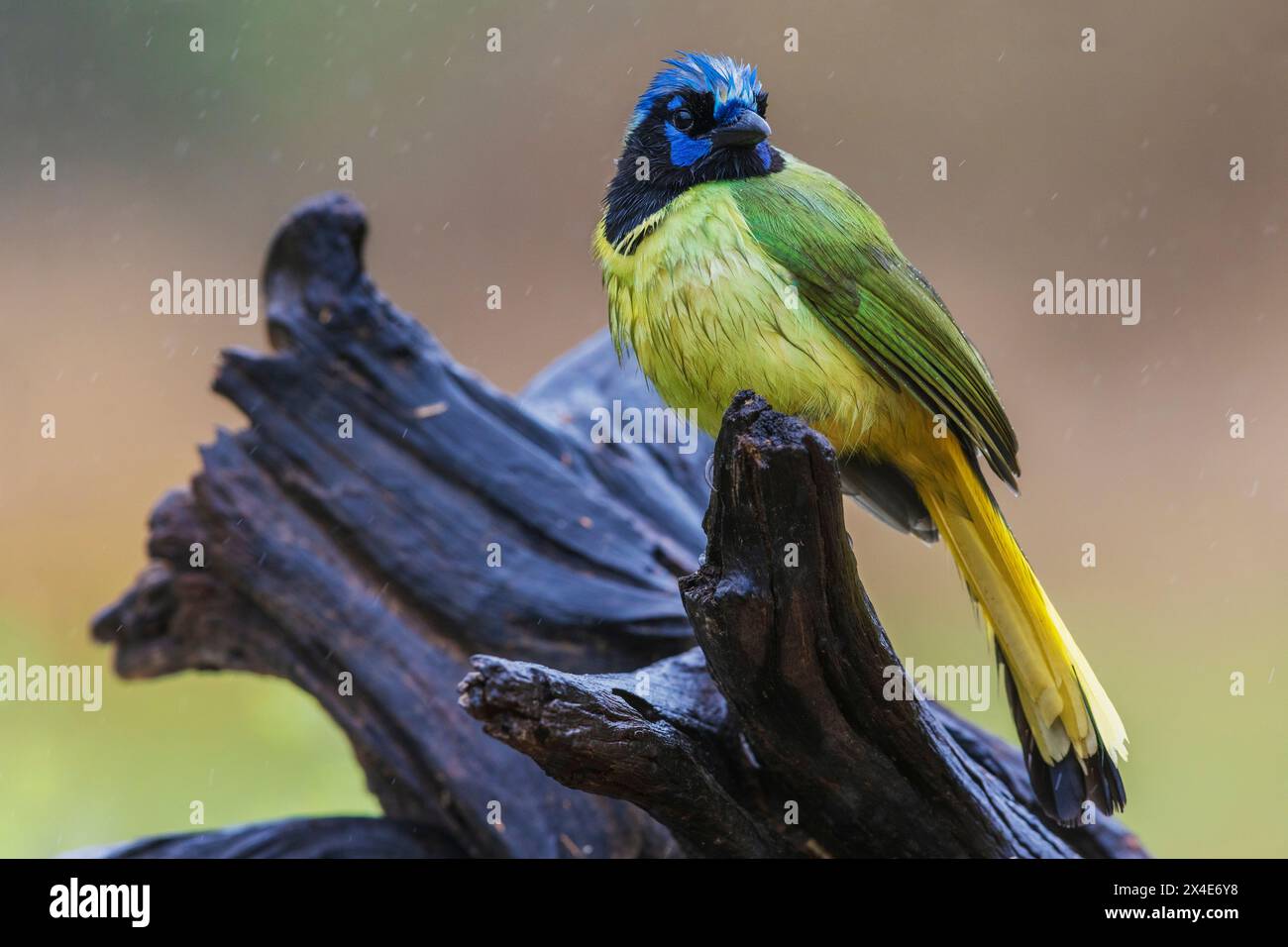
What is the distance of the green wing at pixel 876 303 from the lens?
2590mm

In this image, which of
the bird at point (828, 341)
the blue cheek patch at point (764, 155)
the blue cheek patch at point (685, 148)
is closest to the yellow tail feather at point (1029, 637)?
the bird at point (828, 341)

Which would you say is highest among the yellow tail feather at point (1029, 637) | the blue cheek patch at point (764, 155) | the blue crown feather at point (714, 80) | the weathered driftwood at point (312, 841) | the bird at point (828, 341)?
the blue crown feather at point (714, 80)

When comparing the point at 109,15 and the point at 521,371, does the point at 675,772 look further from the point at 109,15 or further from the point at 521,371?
the point at 109,15

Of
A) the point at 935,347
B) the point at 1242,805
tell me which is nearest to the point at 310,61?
the point at 935,347

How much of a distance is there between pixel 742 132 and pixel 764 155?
0.12m

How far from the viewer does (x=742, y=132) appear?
8.89 feet

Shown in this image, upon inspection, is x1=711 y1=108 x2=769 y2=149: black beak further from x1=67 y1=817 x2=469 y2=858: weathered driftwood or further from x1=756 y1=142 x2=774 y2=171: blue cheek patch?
x1=67 y1=817 x2=469 y2=858: weathered driftwood

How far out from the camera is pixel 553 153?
591cm

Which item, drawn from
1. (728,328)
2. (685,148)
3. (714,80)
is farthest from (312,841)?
(714,80)

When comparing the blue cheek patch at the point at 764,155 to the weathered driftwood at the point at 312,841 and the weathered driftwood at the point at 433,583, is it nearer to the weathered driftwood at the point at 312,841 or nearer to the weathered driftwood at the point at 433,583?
the weathered driftwood at the point at 433,583

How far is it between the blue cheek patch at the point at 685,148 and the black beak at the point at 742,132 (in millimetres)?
34

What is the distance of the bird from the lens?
2553 mm

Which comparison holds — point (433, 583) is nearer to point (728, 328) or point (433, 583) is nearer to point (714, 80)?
point (728, 328)

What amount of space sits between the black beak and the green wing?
9cm
